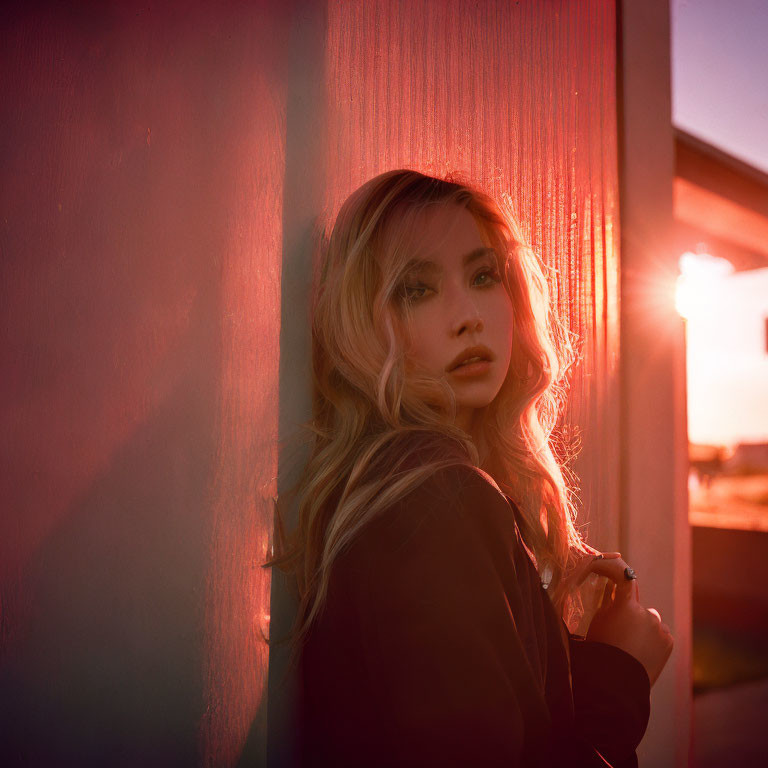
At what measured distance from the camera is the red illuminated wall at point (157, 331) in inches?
29.9

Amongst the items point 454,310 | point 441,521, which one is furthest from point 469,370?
point 441,521

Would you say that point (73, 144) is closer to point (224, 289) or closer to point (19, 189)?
point (19, 189)

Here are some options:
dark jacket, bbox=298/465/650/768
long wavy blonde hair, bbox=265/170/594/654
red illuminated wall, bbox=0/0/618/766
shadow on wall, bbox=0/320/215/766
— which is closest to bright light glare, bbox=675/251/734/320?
long wavy blonde hair, bbox=265/170/594/654

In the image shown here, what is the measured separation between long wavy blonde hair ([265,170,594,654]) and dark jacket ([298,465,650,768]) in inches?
2.0

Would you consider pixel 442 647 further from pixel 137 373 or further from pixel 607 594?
pixel 607 594

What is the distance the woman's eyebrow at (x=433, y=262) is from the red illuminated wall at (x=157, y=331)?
0.62 feet

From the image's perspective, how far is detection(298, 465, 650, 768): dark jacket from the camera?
0.66 m

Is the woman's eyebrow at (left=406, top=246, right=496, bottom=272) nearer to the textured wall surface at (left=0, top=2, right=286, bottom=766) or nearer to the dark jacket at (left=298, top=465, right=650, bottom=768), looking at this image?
the textured wall surface at (left=0, top=2, right=286, bottom=766)

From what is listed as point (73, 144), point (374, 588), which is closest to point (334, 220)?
point (73, 144)

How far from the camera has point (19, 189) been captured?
76 centimetres

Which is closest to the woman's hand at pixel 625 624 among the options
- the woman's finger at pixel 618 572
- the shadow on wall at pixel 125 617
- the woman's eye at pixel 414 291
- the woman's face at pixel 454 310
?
the woman's finger at pixel 618 572

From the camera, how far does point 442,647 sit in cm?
68

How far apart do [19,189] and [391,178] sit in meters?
0.55

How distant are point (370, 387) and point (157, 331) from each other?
34 cm
